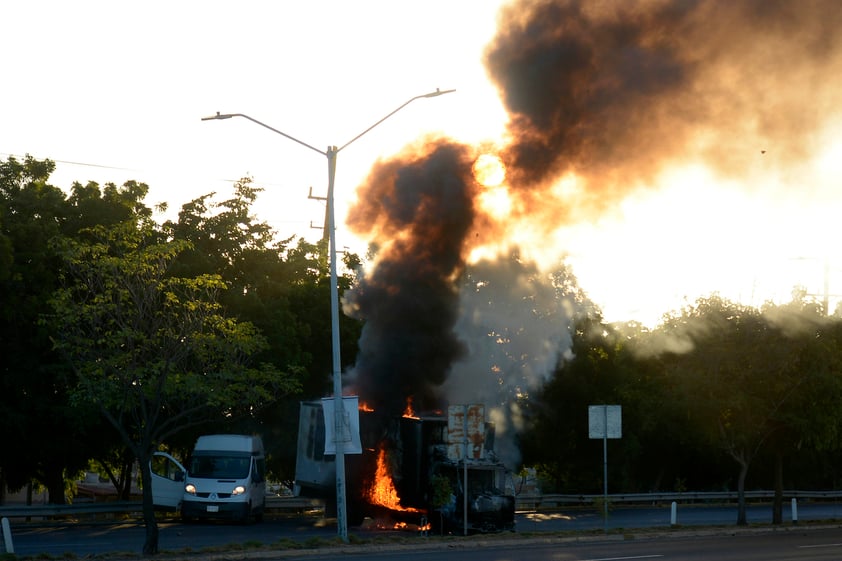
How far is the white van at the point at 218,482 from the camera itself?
30.3 m

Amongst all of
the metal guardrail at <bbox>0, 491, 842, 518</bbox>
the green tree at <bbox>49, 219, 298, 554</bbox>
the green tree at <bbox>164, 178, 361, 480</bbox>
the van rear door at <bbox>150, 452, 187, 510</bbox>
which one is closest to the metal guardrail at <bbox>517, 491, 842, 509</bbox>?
the metal guardrail at <bbox>0, 491, 842, 518</bbox>

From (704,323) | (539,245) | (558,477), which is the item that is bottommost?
(558,477)

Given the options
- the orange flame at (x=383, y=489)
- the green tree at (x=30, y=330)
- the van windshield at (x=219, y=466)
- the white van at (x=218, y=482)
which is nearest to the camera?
the orange flame at (x=383, y=489)

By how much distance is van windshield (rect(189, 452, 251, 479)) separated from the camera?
31094 millimetres

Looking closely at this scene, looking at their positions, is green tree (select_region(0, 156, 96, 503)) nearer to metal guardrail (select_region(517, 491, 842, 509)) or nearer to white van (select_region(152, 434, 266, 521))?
white van (select_region(152, 434, 266, 521))

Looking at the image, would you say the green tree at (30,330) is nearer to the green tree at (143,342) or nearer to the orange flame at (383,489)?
the green tree at (143,342)

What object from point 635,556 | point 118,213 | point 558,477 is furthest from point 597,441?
point 635,556

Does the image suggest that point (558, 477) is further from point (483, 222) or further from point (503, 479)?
point (503, 479)

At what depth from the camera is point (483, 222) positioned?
32.9m

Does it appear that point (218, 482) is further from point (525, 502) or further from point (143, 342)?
point (525, 502)

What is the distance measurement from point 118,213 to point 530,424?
75.3 ft

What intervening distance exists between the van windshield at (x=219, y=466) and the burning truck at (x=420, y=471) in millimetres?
2186

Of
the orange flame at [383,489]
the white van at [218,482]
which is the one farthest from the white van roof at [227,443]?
the orange flame at [383,489]

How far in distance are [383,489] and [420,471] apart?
2.38 metres
